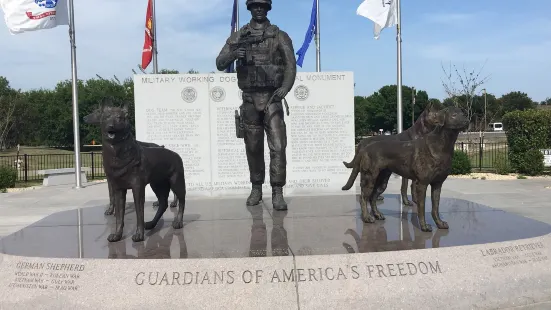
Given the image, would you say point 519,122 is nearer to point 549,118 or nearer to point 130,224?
point 549,118

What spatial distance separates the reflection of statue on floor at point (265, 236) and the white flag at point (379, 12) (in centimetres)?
1266

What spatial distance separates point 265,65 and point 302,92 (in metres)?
5.90

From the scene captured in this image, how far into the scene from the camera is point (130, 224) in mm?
5426

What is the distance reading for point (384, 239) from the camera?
14.0 ft

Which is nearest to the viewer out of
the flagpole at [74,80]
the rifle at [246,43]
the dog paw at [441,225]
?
the dog paw at [441,225]

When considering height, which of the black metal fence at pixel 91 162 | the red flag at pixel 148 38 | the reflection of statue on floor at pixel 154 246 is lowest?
the black metal fence at pixel 91 162

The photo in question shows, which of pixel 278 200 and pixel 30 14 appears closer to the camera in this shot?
pixel 278 200

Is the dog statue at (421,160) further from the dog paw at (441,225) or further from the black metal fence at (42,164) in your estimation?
the black metal fence at (42,164)

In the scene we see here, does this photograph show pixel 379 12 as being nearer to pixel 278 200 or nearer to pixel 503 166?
pixel 503 166

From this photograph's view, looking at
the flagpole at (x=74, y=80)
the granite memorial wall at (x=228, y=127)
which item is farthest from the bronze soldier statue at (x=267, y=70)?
the flagpole at (x=74, y=80)

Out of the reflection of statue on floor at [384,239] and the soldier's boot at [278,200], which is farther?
the soldier's boot at [278,200]

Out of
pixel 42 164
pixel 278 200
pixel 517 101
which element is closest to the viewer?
pixel 278 200

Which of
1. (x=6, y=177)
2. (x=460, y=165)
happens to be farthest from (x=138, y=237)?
(x=460, y=165)

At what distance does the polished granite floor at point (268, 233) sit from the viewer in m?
3.96
